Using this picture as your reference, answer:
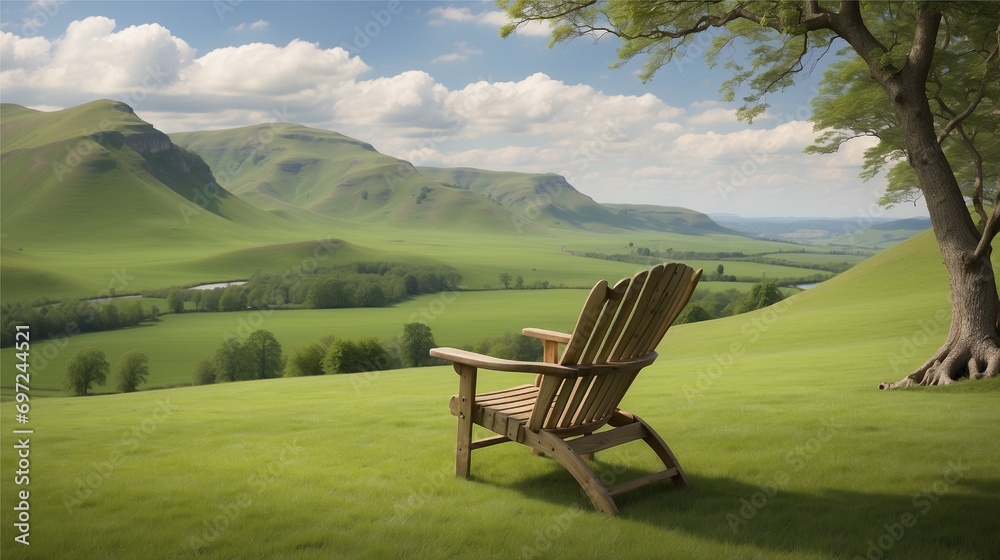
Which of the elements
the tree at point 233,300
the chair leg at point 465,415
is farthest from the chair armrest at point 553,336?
the tree at point 233,300

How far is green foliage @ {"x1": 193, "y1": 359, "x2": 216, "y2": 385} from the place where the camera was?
53.8 m

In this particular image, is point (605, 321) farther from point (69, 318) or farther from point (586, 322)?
point (69, 318)

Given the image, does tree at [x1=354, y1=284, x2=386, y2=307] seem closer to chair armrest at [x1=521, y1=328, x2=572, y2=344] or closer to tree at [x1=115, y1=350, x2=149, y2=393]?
tree at [x1=115, y1=350, x2=149, y2=393]

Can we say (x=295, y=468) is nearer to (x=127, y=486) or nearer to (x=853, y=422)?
(x=127, y=486)

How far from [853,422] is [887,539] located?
140 inches

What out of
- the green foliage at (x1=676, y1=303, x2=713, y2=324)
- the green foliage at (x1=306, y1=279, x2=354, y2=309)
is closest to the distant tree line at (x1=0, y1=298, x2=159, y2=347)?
the green foliage at (x1=306, y1=279, x2=354, y2=309)

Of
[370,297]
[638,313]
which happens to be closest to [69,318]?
[370,297]

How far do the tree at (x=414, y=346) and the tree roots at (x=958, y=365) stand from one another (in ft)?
168

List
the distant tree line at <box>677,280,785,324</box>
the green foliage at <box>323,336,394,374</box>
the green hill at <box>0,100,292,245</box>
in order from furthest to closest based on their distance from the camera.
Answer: the green hill at <box>0,100,292,245</box>, the distant tree line at <box>677,280,785,324</box>, the green foliage at <box>323,336,394,374</box>

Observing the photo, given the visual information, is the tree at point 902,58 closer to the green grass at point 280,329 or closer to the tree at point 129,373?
the green grass at point 280,329

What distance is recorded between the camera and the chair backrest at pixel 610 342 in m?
3.96

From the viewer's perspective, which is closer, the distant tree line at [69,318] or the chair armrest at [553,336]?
the chair armrest at [553,336]

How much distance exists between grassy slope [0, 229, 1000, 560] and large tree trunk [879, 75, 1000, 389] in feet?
2.47

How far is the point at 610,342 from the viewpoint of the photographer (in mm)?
4195
